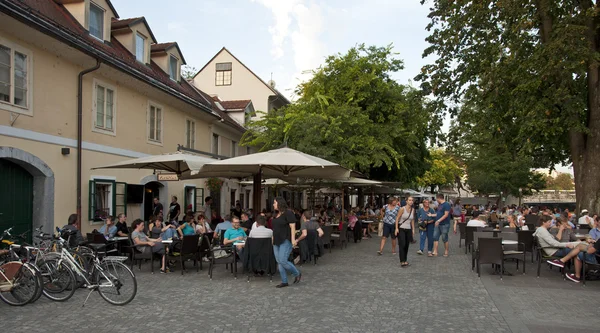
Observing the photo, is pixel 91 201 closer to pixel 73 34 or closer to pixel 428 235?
pixel 73 34

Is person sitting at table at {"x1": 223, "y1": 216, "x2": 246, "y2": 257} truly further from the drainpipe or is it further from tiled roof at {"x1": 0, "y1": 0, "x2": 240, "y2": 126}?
tiled roof at {"x1": 0, "y1": 0, "x2": 240, "y2": 126}

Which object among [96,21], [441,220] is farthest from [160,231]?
[96,21]

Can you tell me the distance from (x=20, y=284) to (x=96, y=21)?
10737 mm

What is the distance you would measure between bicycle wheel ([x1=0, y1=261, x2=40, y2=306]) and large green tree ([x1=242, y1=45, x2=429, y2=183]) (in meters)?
13.9

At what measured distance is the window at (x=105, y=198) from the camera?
47.2 ft

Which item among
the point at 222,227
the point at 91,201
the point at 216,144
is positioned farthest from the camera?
the point at 216,144

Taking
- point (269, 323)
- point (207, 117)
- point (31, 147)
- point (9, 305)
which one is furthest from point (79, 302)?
point (207, 117)

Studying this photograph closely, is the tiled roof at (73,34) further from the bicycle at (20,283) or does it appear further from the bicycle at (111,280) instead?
the bicycle at (111,280)

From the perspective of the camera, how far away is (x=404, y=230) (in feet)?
40.1

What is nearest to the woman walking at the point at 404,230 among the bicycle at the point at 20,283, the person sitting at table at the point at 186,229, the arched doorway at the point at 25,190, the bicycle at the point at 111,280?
the person sitting at table at the point at 186,229

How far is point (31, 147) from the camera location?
476 inches

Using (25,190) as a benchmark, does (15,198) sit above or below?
below

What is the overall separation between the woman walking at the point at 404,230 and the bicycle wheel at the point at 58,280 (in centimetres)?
717

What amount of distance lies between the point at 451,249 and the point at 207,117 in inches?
480
